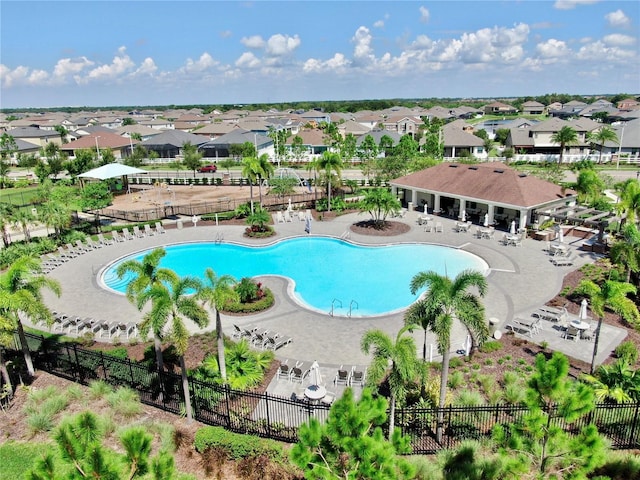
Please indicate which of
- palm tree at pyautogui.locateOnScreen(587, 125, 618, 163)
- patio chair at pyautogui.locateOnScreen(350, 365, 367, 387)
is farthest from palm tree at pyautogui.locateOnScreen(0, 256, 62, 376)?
palm tree at pyautogui.locateOnScreen(587, 125, 618, 163)

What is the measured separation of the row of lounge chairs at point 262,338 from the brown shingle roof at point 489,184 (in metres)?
21.6

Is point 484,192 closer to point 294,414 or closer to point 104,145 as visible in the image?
point 294,414

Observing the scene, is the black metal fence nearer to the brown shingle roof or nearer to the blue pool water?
the blue pool water

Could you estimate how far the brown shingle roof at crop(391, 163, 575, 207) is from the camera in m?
33.5

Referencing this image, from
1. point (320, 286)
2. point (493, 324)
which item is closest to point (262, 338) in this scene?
point (320, 286)

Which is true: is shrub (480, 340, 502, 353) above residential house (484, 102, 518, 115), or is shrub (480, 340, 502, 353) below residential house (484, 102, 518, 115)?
below

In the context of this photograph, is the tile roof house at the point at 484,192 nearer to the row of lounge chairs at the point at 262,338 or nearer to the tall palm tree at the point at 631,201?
the tall palm tree at the point at 631,201

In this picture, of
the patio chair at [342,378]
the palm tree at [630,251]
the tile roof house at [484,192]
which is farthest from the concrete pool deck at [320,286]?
the palm tree at [630,251]

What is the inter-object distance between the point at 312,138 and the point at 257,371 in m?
70.1

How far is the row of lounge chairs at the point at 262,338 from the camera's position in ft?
59.9

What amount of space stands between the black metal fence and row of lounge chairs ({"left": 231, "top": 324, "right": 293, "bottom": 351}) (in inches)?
140

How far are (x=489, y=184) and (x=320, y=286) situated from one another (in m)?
18.0

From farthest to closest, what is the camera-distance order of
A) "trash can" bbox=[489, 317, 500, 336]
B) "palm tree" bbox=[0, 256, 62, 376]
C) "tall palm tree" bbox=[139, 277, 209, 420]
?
"trash can" bbox=[489, 317, 500, 336] < "palm tree" bbox=[0, 256, 62, 376] < "tall palm tree" bbox=[139, 277, 209, 420]

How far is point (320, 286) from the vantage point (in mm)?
25703
